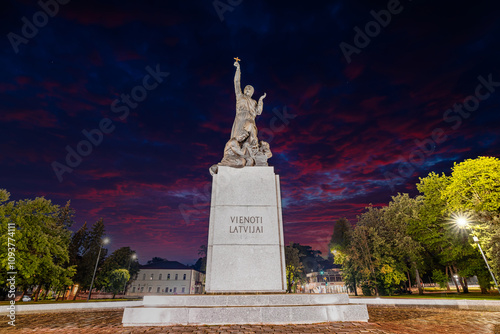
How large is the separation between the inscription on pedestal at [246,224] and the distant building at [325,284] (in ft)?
251

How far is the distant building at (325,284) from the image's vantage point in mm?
79375

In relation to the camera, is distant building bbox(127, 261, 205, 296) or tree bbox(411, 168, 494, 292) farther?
distant building bbox(127, 261, 205, 296)

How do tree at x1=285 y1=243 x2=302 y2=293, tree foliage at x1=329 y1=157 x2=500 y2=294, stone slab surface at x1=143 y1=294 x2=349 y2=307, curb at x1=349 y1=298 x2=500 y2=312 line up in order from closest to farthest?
stone slab surface at x1=143 y1=294 x2=349 y2=307, curb at x1=349 y1=298 x2=500 y2=312, tree foliage at x1=329 y1=157 x2=500 y2=294, tree at x1=285 y1=243 x2=302 y2=293

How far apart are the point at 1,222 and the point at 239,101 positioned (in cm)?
2603

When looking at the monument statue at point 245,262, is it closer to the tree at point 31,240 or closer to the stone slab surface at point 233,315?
the stone slab surface at point 233,315

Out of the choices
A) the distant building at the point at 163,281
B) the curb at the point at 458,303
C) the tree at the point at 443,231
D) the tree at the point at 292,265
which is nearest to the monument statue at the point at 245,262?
the curb at the point at 458,303

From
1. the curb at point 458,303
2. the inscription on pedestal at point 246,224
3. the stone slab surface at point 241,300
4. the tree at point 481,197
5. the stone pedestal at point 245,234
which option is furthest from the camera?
the tree at point 481,197

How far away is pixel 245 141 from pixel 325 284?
3242 inches

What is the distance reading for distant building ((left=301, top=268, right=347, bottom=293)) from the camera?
79.4 metres

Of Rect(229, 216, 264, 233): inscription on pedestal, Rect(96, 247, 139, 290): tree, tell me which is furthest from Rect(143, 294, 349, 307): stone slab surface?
Rect(96, 247, 139, 290): tree

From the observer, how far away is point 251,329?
538 centimetres

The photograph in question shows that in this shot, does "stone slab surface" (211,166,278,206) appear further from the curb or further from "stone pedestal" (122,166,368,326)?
the curb

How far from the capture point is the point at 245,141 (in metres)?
10.9

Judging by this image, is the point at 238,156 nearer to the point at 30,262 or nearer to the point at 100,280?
the point at 30,262
